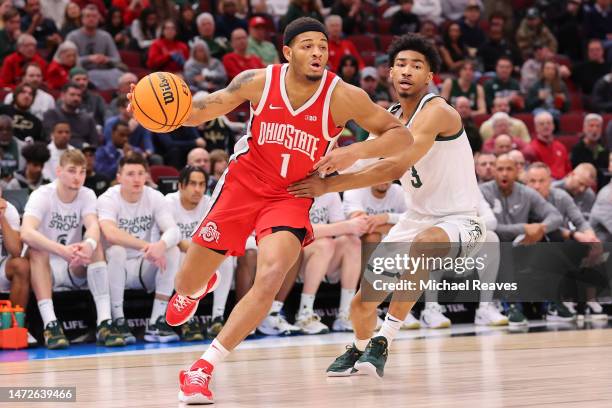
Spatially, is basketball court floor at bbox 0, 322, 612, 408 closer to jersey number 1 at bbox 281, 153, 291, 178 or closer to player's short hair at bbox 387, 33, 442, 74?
jersey number 1 at bbox 281, 153, 291, 178

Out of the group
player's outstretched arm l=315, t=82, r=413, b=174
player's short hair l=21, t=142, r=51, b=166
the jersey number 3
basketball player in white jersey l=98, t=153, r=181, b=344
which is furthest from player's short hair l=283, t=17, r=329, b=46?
player's short hair l=21, t=142, r=51, b=166

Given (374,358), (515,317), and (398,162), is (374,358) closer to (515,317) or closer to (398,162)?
(398,162)

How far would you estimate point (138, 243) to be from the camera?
28.2 feet

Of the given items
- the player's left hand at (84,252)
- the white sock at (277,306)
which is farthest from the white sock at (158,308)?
the white sock at (277,306)

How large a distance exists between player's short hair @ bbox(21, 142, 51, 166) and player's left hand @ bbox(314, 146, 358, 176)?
460 cm

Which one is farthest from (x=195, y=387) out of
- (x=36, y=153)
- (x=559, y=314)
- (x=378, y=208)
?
(x=559, y=314)

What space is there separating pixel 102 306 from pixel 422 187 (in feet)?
10.8

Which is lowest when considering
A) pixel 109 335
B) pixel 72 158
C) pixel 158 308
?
pixel 109 335

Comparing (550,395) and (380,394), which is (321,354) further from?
(550,395)

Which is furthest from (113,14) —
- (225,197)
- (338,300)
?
(225,197)

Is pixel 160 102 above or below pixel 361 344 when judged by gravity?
above

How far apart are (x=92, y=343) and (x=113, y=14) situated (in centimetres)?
610

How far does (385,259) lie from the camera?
6609mm

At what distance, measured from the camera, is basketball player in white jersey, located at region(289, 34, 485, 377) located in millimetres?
6016
